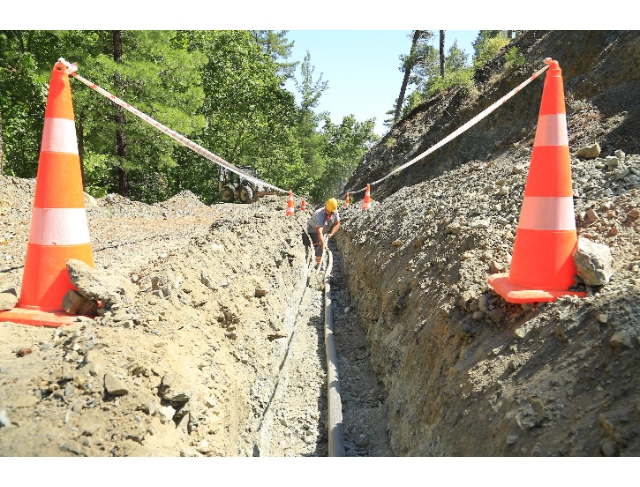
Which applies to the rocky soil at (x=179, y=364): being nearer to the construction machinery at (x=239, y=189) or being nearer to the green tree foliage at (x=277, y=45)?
the construction machinery at (x=239, y=189)

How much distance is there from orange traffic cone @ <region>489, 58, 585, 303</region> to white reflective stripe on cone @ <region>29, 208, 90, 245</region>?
3.20 m

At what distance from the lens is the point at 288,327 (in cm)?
625

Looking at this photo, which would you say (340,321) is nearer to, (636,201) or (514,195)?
(514,195)

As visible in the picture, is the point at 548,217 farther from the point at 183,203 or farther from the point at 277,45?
the point at 277,45

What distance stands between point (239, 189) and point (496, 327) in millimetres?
17542

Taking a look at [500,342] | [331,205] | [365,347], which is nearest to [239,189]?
[331,205]

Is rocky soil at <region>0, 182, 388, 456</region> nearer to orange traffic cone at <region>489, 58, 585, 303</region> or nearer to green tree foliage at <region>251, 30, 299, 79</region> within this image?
orange traffic cone at <region>489, 58, 585, 303</region>

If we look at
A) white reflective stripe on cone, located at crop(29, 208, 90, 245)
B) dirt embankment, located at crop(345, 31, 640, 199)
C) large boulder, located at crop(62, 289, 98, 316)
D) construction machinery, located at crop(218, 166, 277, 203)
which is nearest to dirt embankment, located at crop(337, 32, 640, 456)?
dirt embankment, located at crop(345, 31, 640, 199)

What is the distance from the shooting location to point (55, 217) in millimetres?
3586

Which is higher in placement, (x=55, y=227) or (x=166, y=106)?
(x=166, y=106)

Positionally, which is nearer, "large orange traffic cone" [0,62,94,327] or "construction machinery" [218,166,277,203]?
"large orange traffic cone" [0,62,94,327]

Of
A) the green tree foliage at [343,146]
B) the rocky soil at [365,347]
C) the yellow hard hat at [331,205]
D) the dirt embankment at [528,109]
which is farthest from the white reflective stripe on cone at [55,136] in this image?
the green tree foliage at [343,146]

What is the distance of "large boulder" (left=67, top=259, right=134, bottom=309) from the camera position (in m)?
3.33

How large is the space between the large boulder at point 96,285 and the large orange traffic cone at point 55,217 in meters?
0.20
